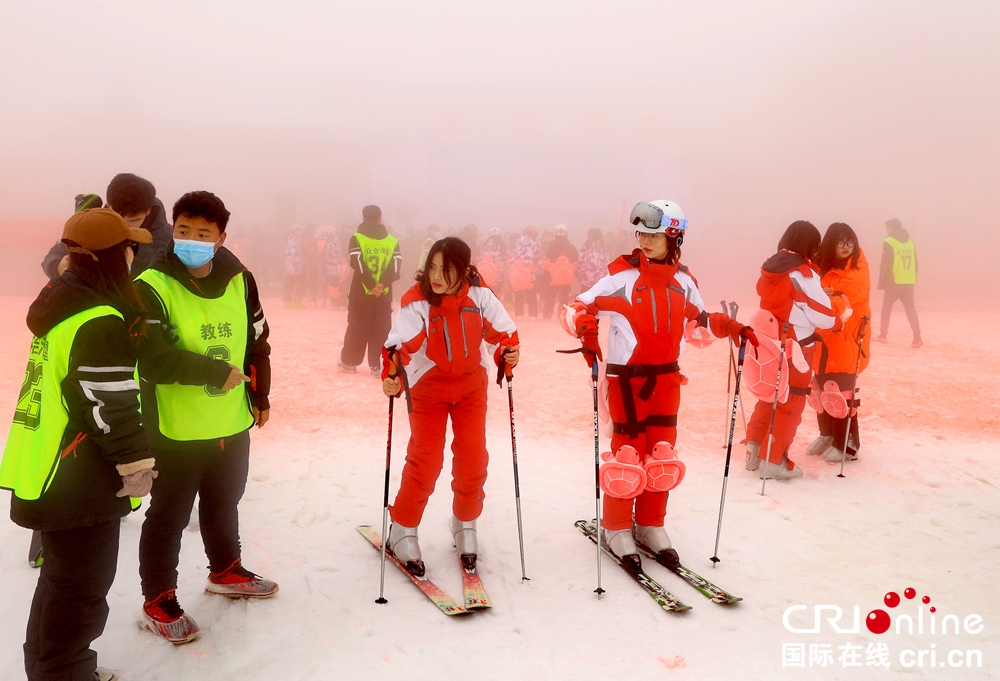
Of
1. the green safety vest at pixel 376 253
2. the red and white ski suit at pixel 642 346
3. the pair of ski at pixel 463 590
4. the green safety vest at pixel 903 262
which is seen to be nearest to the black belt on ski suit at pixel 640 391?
the red and white ski suit at pixel 642 346

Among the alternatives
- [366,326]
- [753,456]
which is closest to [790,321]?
[753,456]

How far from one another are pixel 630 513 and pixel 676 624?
2.46 ft

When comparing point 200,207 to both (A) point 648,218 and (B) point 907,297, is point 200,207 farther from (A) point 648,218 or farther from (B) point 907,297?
(B) point 907,297

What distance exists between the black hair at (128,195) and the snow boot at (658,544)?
3.44 metres

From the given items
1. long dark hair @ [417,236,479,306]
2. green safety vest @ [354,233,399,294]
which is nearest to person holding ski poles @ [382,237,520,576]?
long dark hair @ [417,236,479,306]

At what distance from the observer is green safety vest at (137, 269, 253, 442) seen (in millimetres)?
2666

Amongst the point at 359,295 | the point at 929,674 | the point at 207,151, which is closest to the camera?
the point at 929,674

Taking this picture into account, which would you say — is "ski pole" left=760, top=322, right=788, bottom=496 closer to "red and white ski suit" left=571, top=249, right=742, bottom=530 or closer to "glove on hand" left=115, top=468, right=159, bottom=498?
"red and white ski suit" left=571, top=249, right=742, bottom=530

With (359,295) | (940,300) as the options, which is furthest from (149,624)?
(940,300)

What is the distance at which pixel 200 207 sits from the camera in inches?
106

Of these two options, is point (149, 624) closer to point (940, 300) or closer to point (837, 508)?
point (837, 508)

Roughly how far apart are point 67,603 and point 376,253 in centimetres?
622

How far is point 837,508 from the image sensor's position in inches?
178

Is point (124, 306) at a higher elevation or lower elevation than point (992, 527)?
higher
